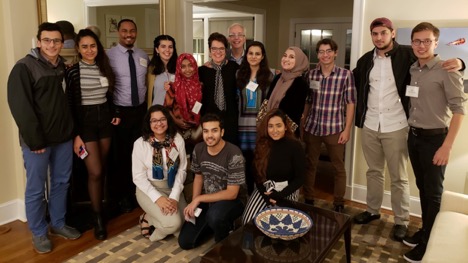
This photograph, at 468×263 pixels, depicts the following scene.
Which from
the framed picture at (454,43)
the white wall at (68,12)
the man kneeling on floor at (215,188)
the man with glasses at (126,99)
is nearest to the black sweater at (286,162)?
the man kneeling on floor at (215,188)

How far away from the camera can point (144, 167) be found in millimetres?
2807

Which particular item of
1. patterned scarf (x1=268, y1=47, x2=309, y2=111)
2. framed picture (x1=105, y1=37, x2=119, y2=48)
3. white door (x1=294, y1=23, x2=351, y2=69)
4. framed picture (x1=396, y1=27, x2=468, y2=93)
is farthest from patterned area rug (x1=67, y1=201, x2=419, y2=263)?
white door (x1=294, y1=23, x2=351, y2=69)

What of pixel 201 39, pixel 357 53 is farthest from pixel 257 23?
pixel 357 53

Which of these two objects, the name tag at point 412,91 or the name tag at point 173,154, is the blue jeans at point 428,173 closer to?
the name tag at point 412,91

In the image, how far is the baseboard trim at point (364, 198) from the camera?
126 inches

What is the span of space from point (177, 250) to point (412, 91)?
181cm

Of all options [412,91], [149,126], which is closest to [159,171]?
[149,126]

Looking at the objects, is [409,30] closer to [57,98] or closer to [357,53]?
[357,53]

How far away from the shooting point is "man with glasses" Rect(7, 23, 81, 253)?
239 cm

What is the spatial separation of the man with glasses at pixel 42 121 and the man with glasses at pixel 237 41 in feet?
3.99

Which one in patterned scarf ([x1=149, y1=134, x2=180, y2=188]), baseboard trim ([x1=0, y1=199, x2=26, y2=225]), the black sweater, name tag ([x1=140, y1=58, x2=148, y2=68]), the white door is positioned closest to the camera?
the black sweater

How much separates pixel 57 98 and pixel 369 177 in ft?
7.35

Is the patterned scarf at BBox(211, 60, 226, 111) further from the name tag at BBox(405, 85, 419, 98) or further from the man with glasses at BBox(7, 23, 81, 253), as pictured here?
the name tag at BBox(405, 85, 419, 98)

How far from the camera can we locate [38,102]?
247 cm
